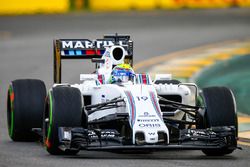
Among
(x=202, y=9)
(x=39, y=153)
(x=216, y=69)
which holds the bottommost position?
(x=39, y=153)

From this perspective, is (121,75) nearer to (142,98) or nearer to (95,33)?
(142,98)

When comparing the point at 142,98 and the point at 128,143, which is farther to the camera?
the point at 142,98

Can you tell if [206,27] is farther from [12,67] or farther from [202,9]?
[12,67]

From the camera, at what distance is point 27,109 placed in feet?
53.3

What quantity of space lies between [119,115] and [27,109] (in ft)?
7.14

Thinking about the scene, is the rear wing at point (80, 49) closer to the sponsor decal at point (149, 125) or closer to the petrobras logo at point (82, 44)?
the petrobras logo at point (82, 44)

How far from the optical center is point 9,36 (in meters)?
35.7

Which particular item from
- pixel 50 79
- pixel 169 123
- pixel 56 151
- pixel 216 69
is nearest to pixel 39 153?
pixel 56 151

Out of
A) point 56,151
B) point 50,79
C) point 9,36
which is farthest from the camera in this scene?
point 9,36

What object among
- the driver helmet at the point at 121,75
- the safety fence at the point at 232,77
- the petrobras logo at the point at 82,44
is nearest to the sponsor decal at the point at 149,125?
the driver helmet at the point at 121,75

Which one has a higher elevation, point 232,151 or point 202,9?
point 202,9

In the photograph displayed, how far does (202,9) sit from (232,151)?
28145mm

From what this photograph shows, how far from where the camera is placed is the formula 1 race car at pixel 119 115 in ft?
45.8

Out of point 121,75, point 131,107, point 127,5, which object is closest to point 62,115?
point 131,107
